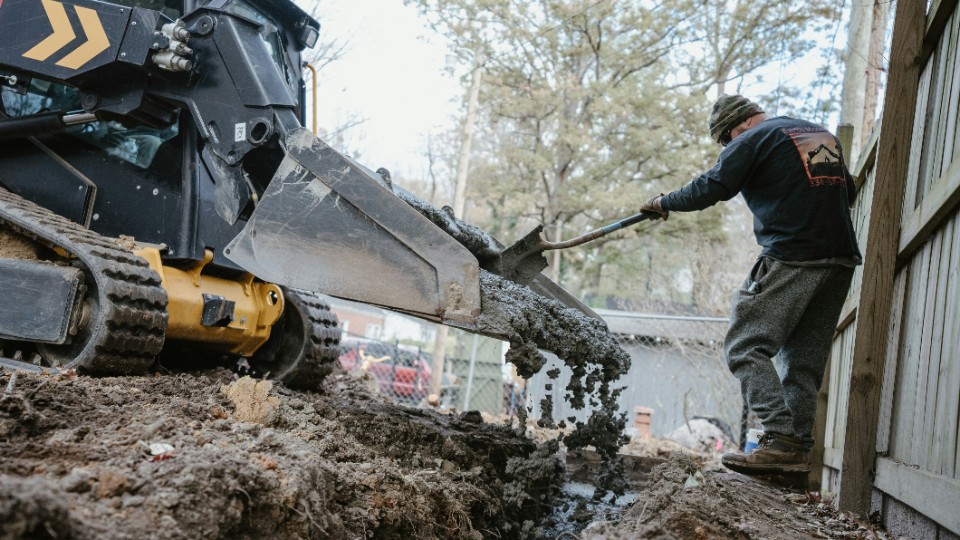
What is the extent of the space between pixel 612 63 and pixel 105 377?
15945mm

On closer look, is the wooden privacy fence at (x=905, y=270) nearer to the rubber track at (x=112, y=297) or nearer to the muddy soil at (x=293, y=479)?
the muddy soil at (x=293, y=479)

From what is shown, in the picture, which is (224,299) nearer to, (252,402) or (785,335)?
(252,402)

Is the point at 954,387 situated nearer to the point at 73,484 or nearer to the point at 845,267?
the point at 845,267

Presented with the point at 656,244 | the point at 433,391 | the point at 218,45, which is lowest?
the point at 433,391

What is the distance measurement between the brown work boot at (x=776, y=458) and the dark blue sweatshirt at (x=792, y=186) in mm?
879

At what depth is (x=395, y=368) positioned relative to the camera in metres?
11.8

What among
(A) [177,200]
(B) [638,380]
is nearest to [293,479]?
(A) [177,200]

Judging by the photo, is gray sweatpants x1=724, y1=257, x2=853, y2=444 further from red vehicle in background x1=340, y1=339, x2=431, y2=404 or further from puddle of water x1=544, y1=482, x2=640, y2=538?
red vehicle in background x1=340, y1=339, x2=431, y2=404

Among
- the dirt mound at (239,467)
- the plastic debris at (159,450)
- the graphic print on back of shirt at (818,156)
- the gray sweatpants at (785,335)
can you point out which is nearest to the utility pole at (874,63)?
the graphic print on back of shirt at (818,156)

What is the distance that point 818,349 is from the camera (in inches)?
158

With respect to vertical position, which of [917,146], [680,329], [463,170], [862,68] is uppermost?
[862,68]

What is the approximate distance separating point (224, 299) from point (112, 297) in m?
0.82

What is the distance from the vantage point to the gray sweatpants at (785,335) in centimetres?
384

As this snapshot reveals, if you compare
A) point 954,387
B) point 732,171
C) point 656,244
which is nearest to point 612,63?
point 656,244
